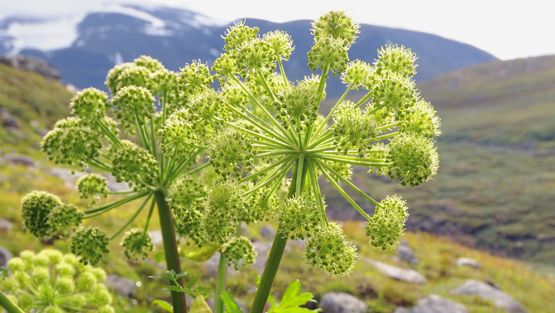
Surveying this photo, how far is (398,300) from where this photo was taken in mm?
19297

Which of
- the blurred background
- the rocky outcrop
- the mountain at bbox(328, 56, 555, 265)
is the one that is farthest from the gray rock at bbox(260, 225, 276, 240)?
the rocky outcrop

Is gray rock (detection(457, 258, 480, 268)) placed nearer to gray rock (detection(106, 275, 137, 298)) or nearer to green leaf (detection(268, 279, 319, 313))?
gray rock (detection(106, 275, 137, 298))

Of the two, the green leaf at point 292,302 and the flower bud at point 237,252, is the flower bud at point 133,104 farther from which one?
the green leaf at point 292,302

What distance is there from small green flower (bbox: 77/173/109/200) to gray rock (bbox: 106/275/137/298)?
A: 40.2 feet

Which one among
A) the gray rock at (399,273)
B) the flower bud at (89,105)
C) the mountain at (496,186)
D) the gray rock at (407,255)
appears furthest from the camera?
the mountain at (496,186)

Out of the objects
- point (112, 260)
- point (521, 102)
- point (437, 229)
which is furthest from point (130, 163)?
point (521, 102)

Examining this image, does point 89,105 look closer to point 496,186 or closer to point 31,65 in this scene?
point 496,186

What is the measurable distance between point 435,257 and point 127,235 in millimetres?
26852

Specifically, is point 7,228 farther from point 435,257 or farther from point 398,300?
point 435,257

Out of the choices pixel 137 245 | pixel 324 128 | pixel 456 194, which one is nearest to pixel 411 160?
pixel 324 128

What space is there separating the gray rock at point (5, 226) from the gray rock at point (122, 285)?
183 inches

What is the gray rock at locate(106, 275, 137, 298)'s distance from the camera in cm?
1581

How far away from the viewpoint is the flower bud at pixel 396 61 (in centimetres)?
350

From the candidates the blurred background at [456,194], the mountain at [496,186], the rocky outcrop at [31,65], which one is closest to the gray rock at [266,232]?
the blurred background at [456,194]
